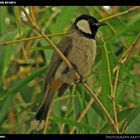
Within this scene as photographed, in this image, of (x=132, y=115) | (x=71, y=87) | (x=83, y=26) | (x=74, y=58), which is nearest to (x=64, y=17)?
(x=83, y=26)

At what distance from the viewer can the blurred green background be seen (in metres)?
2.84

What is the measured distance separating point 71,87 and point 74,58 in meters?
0.20

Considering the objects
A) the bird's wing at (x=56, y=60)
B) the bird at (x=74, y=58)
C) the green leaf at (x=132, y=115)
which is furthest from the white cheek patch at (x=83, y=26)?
the green leaf at (x=132, y=115)

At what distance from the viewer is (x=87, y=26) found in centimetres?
339

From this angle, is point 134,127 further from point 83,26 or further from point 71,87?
point 83,26

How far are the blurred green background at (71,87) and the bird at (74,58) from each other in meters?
0.06

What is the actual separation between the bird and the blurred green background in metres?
0.06

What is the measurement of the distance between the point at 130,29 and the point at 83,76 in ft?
1.71

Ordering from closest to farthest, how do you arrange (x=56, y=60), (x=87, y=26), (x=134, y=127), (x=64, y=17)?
1. (x=134, y=127)
2. (x=56, y=60)
3. (x=87, y=26)
4. (x=64, y=17)

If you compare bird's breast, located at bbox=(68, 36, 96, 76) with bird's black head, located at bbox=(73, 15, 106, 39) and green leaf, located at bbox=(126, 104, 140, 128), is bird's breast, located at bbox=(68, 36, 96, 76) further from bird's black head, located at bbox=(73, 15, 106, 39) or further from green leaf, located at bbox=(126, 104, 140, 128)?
green leaf, located at bbox=(126, 104, 140, 128)

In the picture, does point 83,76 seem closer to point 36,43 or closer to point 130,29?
point 130,29

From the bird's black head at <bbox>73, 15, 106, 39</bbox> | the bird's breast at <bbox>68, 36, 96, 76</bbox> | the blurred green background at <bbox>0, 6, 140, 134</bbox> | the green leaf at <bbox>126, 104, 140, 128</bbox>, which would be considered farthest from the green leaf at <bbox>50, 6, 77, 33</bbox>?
the green leaf at <bbox>126, 104, 140, 128</bbox>

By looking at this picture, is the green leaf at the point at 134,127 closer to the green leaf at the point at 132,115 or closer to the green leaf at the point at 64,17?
the green leaf at the point at 132,115

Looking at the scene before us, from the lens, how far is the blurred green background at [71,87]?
284 centimetres
